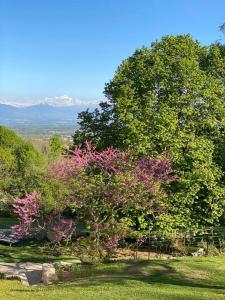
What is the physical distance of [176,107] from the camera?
2264 centimetres

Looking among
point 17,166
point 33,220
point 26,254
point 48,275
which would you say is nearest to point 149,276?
point 48,275

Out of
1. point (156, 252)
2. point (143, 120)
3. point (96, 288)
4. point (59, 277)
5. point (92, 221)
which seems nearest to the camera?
point (96, 288)

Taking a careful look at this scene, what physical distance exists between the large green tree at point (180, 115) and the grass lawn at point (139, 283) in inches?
164

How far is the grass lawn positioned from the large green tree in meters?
4.18

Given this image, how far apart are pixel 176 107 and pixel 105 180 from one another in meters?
6.34

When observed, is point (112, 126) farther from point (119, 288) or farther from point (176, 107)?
point (119, 288)

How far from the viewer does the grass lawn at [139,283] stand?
11.9 metres

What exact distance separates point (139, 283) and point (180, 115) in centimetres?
1119

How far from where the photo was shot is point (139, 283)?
13.8 meters

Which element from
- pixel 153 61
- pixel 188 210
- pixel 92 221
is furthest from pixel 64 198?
pixel 153 61

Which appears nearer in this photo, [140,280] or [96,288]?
[96,288]

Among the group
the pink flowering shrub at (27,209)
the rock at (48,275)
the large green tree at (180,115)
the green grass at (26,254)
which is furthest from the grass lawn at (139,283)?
the green grass at (26,254)

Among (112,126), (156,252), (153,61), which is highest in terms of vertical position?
(153,61)

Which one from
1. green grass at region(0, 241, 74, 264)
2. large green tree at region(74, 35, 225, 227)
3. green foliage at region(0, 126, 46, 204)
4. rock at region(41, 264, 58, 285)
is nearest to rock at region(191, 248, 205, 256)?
large green tree at region(74, 35, 225, 227)
